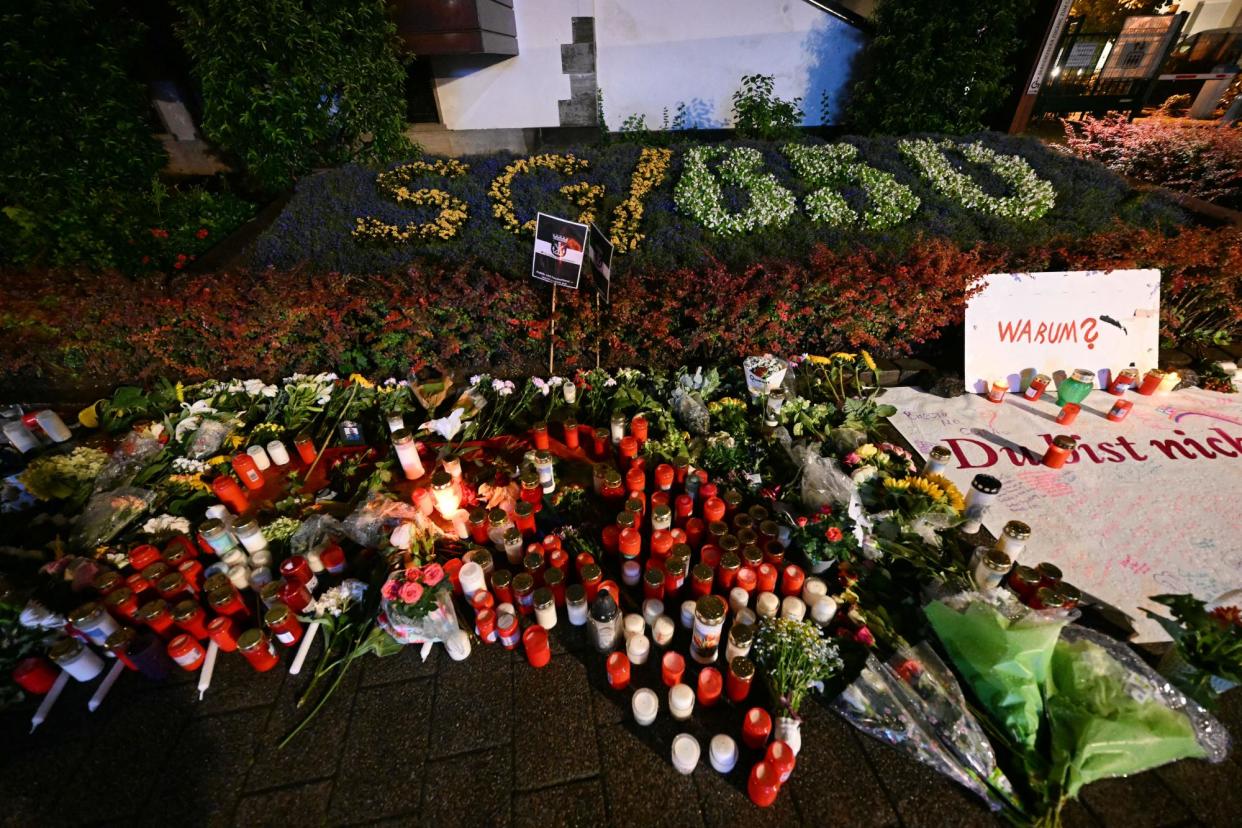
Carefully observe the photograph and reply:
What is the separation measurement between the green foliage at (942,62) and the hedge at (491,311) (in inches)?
202

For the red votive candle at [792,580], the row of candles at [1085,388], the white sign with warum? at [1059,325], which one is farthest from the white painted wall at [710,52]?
the red votive candle at [792,580]

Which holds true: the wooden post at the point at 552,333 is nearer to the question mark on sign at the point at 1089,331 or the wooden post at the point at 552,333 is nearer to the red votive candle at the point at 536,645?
the red votive candle at the point at 536,645

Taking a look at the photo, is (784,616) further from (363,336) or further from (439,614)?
(363,336)

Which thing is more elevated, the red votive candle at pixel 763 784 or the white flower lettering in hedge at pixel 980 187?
the white flower lettering in hedge at pixel 980 187

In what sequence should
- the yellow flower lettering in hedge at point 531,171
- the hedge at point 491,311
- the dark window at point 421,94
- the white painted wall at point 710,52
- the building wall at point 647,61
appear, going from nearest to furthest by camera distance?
the hedge at point 491,311 → the yellow flower lettering in hedge at point 531,171 → the building wall at point 647,61 → the white painted wall at point 710,52 → the dark window at point 421,94

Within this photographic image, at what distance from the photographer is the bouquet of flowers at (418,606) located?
8.59 feet

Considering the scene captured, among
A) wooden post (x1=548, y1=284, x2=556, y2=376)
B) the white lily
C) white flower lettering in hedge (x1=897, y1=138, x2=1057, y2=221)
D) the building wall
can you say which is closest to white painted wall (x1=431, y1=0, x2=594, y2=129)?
the building wall

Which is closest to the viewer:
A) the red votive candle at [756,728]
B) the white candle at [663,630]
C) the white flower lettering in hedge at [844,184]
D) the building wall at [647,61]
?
the red votive candle at [756,728]

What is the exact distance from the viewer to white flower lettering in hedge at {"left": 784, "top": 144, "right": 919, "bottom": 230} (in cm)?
602

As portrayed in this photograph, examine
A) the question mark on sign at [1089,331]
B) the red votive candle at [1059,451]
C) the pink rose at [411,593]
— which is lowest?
the red votive candle at [1059,451]

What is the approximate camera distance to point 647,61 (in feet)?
33.6

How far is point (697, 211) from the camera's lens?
6.13 metres

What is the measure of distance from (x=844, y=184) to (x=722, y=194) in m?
1.64

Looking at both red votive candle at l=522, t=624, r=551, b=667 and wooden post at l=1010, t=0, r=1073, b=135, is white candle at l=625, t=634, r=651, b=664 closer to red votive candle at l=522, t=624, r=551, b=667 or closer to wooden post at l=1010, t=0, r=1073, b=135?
red votive candle at l=522, t=624, r=551, b=667
